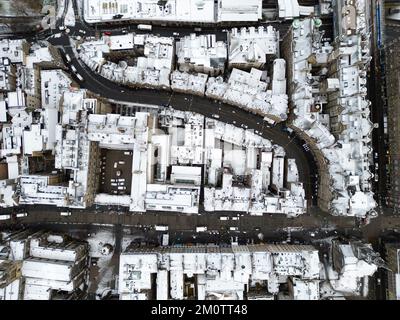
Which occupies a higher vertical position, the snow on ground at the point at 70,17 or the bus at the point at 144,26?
the snow on ground at the point at 70,17

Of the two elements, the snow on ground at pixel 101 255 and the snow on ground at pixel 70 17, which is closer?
the snow on ground at pixel 101 255

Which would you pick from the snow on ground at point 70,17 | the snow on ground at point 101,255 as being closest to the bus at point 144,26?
the snow on ground at point 70,17

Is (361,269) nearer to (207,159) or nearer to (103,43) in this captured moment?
(207,159)

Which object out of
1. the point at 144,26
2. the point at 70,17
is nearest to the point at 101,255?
the point at 144,26

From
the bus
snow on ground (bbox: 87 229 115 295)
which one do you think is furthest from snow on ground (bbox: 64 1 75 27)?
snow on ground (bbox: 87 229 115 295)

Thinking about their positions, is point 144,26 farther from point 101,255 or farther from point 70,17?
point 101,255

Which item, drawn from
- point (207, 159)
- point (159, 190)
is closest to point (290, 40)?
point (207, 159)

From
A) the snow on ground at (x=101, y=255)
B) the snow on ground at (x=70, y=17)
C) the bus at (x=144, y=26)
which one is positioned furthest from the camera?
the snow on ground at (x=70, y=17)

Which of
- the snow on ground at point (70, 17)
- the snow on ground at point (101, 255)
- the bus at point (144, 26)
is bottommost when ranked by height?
the snow on ground at point (101, 255)

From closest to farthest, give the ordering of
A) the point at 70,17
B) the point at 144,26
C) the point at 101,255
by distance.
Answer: the point at 144,26
the point at 101,255
the point at 70,17

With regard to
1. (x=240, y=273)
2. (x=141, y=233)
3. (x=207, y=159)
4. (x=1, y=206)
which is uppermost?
(x=207, y=159)

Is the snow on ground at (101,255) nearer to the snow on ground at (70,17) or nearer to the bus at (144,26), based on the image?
the bus at (144,26)
